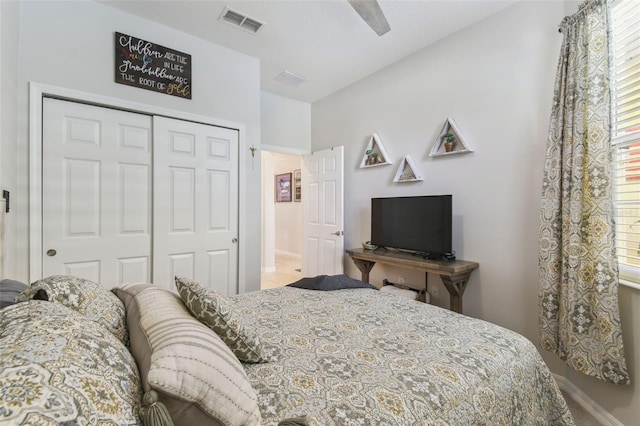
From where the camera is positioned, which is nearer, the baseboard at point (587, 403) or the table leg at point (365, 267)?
the baseboard at point (587, 403)

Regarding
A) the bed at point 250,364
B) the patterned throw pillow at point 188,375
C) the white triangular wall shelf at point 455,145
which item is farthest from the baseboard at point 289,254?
the patterned throw pillow at point 188,375

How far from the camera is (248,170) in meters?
3.24

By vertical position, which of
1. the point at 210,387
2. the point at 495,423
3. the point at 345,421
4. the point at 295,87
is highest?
the point at 295,87

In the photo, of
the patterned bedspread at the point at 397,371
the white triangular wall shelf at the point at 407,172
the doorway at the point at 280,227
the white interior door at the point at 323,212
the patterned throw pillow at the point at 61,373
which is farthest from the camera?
the doorway at the point at 280,227

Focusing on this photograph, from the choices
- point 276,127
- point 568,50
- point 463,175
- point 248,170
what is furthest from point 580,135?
point 276,127

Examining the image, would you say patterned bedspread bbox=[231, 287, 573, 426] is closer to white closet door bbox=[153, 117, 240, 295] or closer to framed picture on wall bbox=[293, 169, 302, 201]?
white closet door bbox=[153, 117, 240, 295]

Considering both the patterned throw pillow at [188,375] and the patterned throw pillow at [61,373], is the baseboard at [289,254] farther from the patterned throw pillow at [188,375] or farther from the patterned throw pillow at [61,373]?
the patterned throw pillow at [61,373]

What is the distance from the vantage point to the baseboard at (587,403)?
1727mm

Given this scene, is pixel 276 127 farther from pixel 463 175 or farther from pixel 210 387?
pixel 210 387

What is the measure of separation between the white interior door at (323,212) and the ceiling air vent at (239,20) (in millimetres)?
1684

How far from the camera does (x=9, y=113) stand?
1.80 m

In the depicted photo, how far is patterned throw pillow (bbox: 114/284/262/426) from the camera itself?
611 mm

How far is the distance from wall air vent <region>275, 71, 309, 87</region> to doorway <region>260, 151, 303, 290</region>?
1.41m

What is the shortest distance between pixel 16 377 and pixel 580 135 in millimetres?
2627
